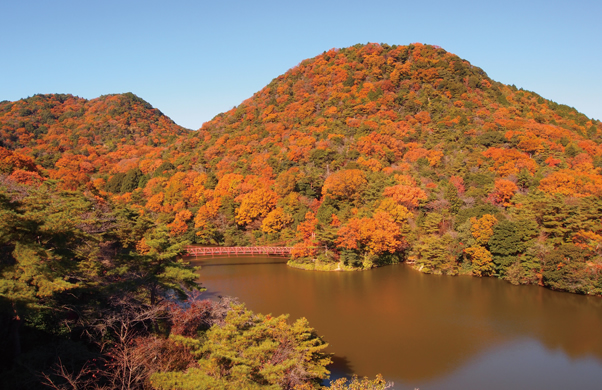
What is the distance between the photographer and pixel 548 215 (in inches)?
831

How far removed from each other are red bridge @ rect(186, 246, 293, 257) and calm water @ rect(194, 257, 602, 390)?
165 inches

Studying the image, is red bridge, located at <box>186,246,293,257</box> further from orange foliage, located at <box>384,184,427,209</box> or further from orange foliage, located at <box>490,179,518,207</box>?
orange foliage, located at <box>490,179,518,207</box>

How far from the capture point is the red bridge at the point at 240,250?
28003 mm

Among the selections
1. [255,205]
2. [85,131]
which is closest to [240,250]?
[255,205]

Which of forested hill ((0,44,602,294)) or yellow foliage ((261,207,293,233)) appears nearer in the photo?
forested hill ((0,44,602,294))

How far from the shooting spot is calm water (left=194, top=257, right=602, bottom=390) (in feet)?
39.2

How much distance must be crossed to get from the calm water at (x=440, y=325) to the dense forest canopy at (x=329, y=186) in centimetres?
227

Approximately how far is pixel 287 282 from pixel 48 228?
50.3 ft

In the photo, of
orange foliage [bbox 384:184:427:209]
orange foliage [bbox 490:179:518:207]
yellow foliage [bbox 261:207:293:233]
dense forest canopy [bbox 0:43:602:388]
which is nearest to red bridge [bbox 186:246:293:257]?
dense forest canopy [bbox 0:43:602:388]

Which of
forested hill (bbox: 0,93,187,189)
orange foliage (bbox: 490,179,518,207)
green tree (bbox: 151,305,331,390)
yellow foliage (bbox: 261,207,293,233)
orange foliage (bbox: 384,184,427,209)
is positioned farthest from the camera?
forested hill (bbox: 0,93,187,189)

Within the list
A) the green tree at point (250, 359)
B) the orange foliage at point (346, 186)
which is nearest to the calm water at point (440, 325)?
the green tree at point (250, 359)

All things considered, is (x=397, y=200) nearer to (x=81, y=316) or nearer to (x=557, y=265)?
(x=557, y=265)

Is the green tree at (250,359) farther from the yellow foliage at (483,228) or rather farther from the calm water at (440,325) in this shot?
the yellow foliage at (483,228)

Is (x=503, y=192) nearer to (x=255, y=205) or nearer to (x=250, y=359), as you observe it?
(x=255, y=205)
